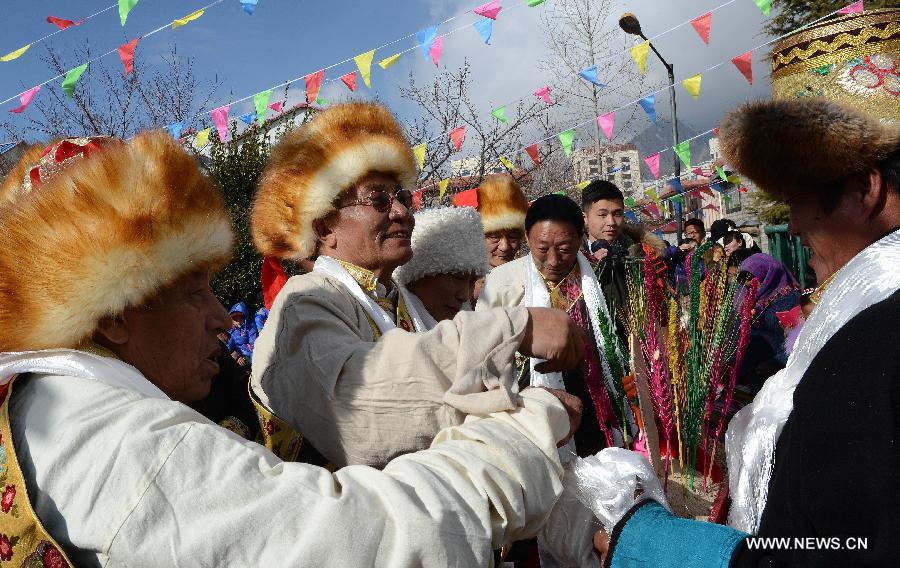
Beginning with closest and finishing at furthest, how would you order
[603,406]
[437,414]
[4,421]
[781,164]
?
[4,421], [437,414], [781,164], [603,406]

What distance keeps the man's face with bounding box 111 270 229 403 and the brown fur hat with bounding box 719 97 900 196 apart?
5.46ft

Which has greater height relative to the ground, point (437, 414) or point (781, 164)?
point (781, 164)

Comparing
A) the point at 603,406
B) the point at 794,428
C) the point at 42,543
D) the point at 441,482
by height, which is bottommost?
the point at 603,406

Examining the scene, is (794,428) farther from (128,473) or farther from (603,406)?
(128,473)

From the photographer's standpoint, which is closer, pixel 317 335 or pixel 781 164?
pixel 317 335

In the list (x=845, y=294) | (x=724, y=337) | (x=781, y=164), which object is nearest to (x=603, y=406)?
(x=724, y=337)

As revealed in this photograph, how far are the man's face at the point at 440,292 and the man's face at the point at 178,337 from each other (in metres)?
1.97

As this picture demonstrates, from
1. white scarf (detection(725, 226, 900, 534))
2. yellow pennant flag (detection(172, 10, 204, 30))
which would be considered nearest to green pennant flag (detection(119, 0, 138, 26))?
yellow pennant flag (detection(172, 10, 204, 30))

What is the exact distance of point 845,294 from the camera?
5.98 ft

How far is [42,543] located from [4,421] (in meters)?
0.23

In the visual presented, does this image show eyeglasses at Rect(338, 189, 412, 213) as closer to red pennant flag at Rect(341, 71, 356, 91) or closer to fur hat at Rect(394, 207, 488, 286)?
fur hat at Rect(394, 207, 488, 286)

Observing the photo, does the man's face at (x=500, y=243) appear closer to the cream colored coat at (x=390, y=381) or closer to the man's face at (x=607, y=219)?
the man's face at (x=607, y=219)

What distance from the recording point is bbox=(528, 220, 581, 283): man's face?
458 centimetres

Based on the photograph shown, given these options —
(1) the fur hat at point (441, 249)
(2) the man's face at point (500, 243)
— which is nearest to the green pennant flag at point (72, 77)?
(2) the man's face at point (500, 243)
